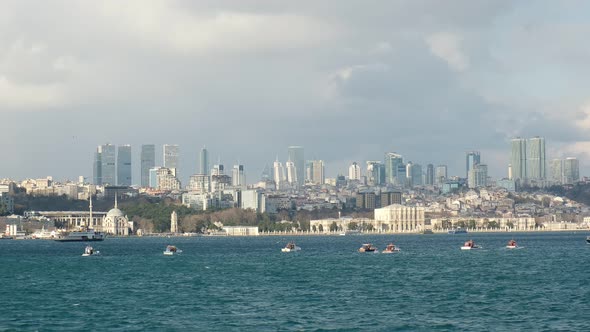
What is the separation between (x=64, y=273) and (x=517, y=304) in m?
38.7

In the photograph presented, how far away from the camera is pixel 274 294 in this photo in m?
59.6

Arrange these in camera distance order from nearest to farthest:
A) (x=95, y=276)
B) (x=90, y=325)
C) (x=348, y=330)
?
1. (x=348, y=330)
2. (x=90, y=325)
3. (x=95, y=276)

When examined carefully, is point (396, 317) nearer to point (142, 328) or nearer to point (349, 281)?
point (142, 328)

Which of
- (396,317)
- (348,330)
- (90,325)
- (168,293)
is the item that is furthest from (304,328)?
(168,293)

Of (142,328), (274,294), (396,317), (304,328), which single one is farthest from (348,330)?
(274,294)

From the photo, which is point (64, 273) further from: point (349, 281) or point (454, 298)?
point (454, 298)

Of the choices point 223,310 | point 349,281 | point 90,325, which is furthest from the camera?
point 349,281

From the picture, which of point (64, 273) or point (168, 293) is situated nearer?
point (168, 293)

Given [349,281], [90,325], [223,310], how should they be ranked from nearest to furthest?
[90,325] < [223,310] < [349,281]

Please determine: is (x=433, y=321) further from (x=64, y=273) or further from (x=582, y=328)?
(x=64, y=273)

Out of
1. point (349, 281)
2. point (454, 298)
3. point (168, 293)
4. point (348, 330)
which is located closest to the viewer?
point (348, 330)

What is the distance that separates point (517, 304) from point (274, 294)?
13.0m

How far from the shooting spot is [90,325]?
154ft

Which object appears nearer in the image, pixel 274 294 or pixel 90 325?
pixel 90 325
